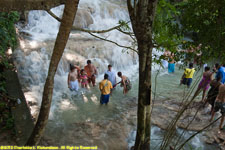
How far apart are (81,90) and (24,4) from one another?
5997 mm

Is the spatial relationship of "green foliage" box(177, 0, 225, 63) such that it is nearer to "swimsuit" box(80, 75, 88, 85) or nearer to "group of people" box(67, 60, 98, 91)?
"group of people" box(67, 60, 98, 91)

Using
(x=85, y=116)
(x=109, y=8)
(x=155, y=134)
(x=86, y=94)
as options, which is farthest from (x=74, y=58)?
(x=109, y=8)

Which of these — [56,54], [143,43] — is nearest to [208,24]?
[143,43]

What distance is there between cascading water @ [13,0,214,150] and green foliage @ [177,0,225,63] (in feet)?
10.1

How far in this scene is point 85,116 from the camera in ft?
20.1

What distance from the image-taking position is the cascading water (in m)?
5.05

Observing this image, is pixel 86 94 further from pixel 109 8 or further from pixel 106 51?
pixel 109 8

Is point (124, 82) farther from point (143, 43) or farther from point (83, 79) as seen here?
point (143, 43)

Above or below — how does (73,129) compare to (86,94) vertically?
below

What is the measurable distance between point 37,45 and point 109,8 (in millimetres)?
9423

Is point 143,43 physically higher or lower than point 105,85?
higher

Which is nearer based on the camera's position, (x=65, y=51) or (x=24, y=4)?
(x=24, y=4)

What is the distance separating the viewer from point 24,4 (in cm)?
249

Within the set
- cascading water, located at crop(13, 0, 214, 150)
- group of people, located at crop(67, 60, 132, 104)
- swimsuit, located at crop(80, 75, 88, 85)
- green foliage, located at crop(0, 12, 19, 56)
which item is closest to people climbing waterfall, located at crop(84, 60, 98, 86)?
group of people, located at crop(67, 60, 132, 104)
